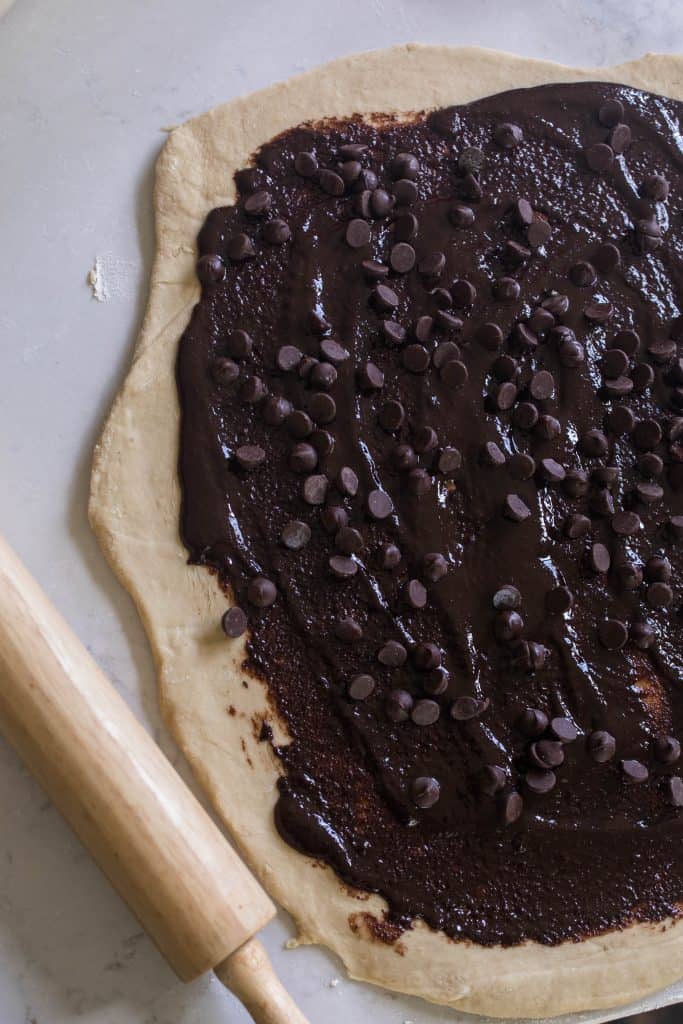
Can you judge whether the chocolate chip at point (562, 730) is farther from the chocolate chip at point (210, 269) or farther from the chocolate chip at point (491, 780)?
the chocolate chip at point (210, 269)

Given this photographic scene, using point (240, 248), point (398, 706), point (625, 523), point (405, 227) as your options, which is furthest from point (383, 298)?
point (398, 706)

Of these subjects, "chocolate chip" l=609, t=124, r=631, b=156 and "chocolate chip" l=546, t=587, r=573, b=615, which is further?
"chocolate chip" l=609, t=124, r=631, b=156

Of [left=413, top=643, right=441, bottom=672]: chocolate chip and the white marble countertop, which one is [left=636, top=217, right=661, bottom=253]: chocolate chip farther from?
[left=413, top=643, right=441, bottom=672]: chocolate chip

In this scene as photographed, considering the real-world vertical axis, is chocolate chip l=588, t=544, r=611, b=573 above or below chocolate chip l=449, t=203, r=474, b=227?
below

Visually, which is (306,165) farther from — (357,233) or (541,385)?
(541,385)

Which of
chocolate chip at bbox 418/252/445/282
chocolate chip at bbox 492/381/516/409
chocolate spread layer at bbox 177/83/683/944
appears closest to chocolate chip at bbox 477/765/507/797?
chocolate spread layer at bbox 177/83/683/944

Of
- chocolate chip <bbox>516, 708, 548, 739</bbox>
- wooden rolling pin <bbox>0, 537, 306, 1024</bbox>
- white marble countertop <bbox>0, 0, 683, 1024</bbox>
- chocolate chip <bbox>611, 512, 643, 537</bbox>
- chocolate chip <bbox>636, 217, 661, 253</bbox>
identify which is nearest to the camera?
wooden rolling pin <bbox>0, 537, 306, 1024</bbox>

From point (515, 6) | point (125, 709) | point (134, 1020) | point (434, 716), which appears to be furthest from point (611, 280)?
point (134, 1020)
